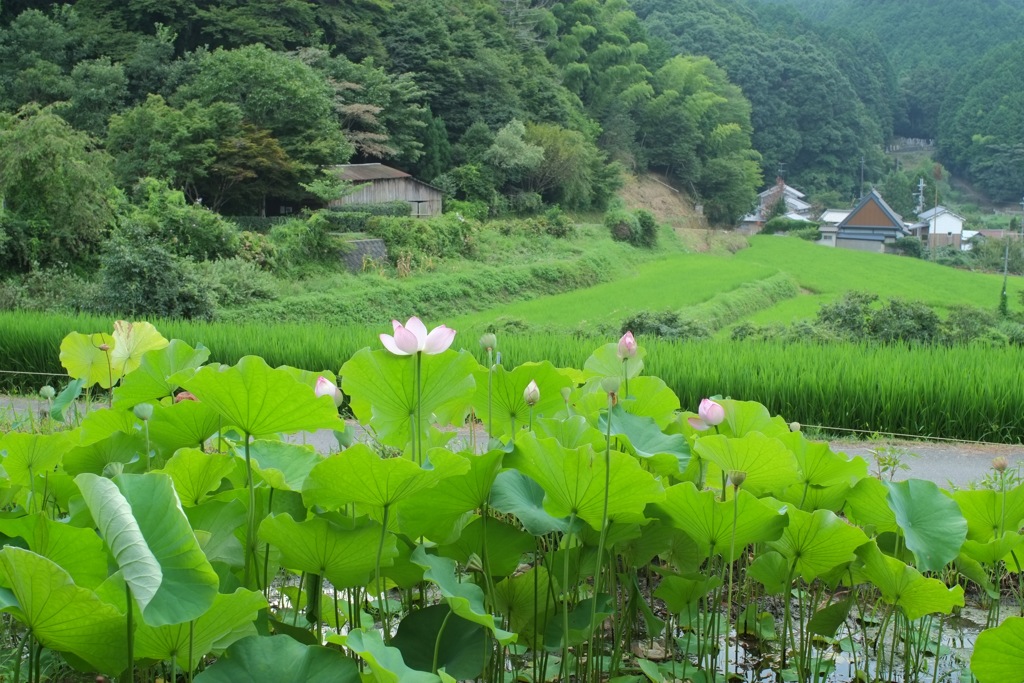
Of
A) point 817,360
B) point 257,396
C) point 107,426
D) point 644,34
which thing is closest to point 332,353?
point 817,360

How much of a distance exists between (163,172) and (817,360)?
16807 millimetres

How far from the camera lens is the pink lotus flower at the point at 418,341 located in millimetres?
1278

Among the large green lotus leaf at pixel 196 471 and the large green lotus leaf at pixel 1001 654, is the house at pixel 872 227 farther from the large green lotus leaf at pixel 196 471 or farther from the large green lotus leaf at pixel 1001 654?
the large green lotus leaf at pixel 196 471

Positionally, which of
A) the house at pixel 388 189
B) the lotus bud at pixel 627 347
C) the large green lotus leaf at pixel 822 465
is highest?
the lotus bud at pixel 627 347

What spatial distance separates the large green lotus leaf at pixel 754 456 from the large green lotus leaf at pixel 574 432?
153mm

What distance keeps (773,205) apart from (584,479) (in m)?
55.9

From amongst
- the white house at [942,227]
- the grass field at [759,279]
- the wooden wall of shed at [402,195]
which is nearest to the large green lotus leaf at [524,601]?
the grass field at [759,279]

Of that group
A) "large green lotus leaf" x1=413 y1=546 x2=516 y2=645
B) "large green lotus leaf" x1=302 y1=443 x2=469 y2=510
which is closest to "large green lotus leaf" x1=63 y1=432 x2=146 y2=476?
"large green lotus leaf" x1=302 y1=443 x2=469 y2=510

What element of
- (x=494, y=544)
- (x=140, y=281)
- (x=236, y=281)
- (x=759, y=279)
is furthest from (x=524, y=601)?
(x=759, y=279)

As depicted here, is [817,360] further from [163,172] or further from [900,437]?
[163,172]

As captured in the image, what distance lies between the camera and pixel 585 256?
2722 cm

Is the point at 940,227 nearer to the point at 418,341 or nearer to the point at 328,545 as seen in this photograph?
the point at 418,341

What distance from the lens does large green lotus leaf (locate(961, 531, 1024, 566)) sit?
146 centimetres

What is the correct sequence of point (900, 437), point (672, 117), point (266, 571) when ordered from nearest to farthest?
point (266, 571), point (900, 437), point (672, 117)
